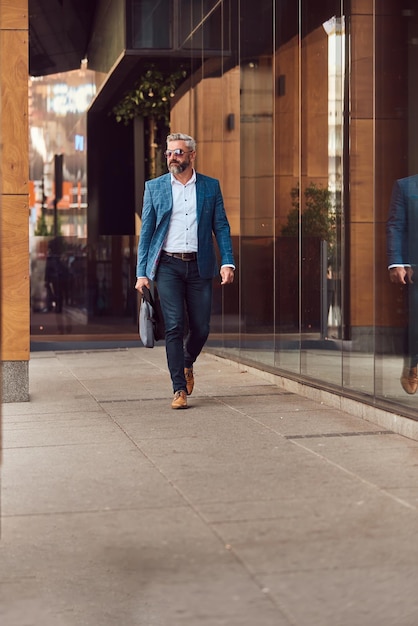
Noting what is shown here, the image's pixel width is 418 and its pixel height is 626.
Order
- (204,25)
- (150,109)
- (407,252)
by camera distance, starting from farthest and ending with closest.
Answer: (150,109) < (204,25) < (407,252)

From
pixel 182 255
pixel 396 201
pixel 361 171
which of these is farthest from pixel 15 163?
pixel 396 201

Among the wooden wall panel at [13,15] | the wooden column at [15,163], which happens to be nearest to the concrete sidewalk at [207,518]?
the wooden column at [15,163]

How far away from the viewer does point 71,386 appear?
1115cm

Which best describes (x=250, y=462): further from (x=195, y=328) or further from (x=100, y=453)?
(x=195, y=328)

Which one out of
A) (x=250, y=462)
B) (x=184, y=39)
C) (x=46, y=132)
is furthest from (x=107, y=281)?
(x=250, y=462)

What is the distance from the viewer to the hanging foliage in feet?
53.9

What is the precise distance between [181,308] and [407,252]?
2014mm

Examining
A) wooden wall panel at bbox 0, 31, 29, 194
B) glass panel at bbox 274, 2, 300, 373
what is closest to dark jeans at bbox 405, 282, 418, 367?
glass panel at bbox 274, 2, 300, 373

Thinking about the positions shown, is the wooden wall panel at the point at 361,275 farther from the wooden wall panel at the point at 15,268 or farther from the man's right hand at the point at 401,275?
the wooden wall panel at the point at 15,268

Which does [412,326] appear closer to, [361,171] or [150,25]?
[361,171]

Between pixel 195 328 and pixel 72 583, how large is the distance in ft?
17.2

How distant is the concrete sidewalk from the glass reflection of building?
0.97 meters

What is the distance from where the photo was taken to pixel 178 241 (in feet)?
30.9

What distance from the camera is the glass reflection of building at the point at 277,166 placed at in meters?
8.42
